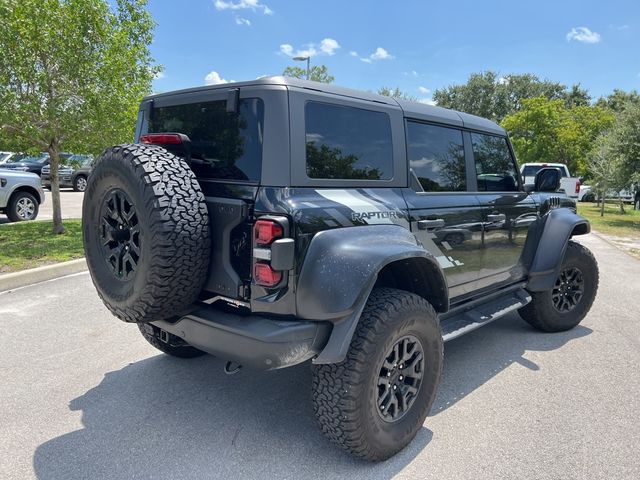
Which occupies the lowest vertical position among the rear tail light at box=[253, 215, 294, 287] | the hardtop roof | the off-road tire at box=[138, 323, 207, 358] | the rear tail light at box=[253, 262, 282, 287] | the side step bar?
the off-road tire at box=[138, 323, 207, 358]

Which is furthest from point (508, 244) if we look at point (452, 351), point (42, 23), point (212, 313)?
point (42, 23)

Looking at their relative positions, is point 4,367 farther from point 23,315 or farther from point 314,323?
point 314,323

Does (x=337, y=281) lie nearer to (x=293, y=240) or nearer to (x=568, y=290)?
(x=293, y=240)

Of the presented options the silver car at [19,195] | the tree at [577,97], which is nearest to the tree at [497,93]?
the tree at [577,97]

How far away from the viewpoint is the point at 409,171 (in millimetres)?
3018

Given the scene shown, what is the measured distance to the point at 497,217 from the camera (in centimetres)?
364

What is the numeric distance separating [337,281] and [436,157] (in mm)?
1517

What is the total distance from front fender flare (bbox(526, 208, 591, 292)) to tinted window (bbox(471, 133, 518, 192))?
0.51 m

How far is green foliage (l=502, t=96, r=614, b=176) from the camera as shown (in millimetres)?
29422

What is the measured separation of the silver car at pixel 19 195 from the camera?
394 inches

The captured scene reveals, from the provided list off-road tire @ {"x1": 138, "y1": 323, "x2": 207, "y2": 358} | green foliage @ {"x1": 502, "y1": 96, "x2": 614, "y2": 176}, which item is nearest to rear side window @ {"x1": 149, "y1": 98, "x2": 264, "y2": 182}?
off-road tire @ {"x1": 138, "y1": 323, "x2": 207, "y2": 358}

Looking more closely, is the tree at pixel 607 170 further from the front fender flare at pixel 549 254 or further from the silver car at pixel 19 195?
the silver car at pixel 19 195

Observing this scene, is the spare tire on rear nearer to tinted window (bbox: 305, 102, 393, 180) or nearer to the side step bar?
tinted window (bbox: 305, 102, 393, 180)

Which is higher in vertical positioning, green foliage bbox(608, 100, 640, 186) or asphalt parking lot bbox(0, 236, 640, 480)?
green foliage bbox(608, 100, 640, 186)
